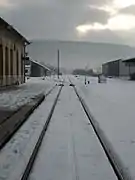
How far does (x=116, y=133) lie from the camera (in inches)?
413

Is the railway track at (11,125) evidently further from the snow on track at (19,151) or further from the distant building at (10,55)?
the distant building at (10,55)

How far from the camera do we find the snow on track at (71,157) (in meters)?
6.35

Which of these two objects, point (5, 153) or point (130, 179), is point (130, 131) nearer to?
point (5, 153)

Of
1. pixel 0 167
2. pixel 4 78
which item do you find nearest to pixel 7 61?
pixel 4 78

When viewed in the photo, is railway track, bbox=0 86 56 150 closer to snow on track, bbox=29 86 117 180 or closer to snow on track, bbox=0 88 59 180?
snow on track, bbox=0 88 59 180

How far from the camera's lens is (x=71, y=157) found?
24.8 feet

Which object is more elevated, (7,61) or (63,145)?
(7,61)

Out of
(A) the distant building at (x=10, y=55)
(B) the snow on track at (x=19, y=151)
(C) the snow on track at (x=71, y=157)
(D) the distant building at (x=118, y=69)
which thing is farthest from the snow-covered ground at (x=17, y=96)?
(D) the distant building at (x=118, y=69)

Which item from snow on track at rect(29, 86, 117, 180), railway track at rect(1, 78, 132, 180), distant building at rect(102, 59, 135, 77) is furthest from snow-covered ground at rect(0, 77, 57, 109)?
distant building at rect(102, 59, 135, 77)

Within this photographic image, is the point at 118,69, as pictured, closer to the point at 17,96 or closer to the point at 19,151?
the point at 17,96

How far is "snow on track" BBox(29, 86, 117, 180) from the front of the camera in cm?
635

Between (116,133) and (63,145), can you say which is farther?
(116,133)

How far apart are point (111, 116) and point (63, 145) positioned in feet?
19.1

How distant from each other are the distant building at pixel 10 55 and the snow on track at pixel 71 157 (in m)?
22.1
